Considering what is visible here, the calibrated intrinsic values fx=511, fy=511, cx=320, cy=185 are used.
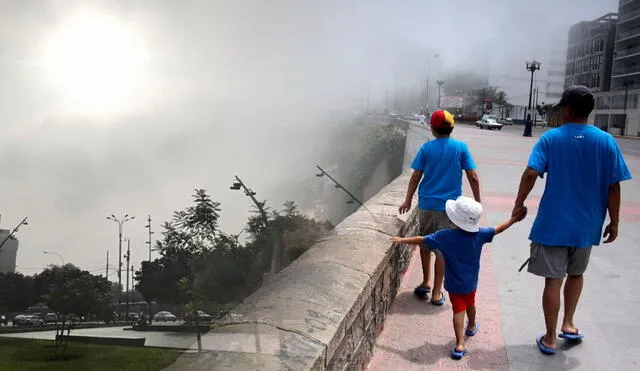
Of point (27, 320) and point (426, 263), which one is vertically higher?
point (426, 263)

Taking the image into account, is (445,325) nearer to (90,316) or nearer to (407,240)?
(407,240)

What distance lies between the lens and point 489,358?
2.51 metres

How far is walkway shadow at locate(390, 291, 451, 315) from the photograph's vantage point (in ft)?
10.1

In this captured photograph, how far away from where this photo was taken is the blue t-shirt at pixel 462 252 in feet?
8.10

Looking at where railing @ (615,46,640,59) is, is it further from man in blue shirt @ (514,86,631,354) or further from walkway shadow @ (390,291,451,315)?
man in blue shirt @ (514,86,631,354)

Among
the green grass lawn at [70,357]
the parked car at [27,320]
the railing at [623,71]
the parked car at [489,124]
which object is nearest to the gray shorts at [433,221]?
the green grass lawn at [70,357]

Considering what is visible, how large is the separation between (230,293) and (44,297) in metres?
4.00

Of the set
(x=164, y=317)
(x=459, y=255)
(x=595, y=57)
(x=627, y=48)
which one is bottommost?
(x=164, y=317)

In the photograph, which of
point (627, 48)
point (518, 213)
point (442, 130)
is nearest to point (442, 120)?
point (442, 130)

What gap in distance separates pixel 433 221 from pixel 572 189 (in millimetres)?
879

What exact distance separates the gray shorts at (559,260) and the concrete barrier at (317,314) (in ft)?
2.59

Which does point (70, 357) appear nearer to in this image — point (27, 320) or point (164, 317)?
point (27, 320)

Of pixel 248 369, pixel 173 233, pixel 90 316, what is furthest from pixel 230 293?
pixel 248 369

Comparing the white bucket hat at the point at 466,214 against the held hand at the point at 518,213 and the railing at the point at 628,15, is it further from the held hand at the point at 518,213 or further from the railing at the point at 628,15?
the railing at the point at 628,15
